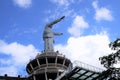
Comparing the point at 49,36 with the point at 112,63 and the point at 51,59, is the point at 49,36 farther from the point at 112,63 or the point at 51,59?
the point at 112,63

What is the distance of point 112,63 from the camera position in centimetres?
4284

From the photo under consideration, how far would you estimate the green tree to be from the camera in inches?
1634

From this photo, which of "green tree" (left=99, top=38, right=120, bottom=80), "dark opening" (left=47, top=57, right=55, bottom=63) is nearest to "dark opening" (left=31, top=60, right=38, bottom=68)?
"dark opening" (left=47, top=57, right=55, bottom=63)

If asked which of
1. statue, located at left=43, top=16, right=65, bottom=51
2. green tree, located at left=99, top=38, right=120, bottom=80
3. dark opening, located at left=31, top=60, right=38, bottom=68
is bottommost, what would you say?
green tree, located at left=99, top=38, right=120, bottom=80

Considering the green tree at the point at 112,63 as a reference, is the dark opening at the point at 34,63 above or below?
above

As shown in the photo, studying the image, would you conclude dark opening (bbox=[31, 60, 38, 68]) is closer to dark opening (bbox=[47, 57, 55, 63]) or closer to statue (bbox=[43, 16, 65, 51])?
dark opening (bbox=[47, 57, 55, 63])

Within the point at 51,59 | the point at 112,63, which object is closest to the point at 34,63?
the point at 51,59

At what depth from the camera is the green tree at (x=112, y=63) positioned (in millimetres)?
41500

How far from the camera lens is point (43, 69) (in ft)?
323

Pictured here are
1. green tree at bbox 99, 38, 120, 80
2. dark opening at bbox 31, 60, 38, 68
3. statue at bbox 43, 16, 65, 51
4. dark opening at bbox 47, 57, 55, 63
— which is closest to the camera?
green tree at bbox 99, 38, 120, 80

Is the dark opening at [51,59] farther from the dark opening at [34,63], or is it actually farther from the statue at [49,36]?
the statue at [49,36]

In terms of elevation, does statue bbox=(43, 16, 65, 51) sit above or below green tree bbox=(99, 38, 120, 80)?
above

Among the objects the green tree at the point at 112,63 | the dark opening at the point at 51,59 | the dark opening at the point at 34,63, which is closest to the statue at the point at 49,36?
the dark opening at the point at 51,59

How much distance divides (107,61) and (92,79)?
117ft
